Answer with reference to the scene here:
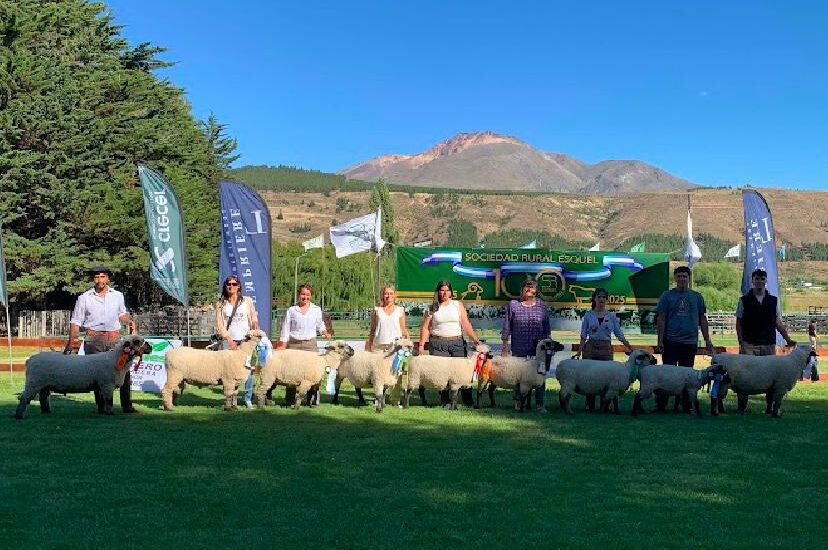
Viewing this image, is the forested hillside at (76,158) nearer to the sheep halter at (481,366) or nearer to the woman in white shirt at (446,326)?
the woman in white shirt at (446,326)

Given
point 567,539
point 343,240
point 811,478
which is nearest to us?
point 567,539

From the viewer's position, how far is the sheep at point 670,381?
13.3 metres

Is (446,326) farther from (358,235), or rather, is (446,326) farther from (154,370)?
(358,235)

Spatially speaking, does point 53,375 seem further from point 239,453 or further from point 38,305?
point 38,305

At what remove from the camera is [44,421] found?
12.2 metres

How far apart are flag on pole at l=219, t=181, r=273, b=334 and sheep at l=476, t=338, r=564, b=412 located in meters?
7.48

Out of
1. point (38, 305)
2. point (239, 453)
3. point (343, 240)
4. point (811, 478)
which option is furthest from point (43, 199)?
point (811, 478)

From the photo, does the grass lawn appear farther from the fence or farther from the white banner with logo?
the fence

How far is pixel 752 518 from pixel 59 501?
5480mm

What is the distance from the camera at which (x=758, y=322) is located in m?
13.8

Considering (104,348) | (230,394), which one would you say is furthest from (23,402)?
(230,394)

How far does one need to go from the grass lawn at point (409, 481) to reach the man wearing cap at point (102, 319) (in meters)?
0.93

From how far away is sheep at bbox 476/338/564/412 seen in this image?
13609mm

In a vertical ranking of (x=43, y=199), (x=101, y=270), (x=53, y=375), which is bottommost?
(x=53, y=375)
